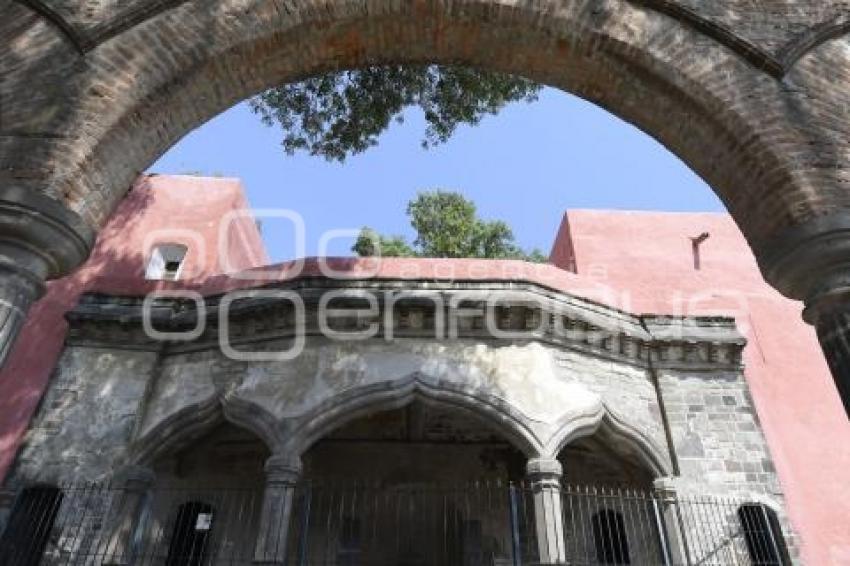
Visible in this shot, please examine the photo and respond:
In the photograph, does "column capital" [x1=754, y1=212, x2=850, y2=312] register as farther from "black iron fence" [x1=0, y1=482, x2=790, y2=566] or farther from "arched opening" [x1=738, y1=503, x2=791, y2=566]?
"arched opening" [x1=738, y1=503, x2=791, y2=566]

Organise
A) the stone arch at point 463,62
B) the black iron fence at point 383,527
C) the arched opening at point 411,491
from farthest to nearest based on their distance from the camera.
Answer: the arched opening at point 411,491 < the black iron fence at point 383,527 < the stone arch at point 463,62

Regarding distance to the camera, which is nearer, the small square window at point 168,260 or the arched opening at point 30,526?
the arched opening at point 30,526

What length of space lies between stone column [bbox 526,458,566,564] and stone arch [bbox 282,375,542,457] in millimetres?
226

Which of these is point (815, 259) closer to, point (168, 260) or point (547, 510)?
point (547, 510)

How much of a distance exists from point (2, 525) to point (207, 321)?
3.33 metres

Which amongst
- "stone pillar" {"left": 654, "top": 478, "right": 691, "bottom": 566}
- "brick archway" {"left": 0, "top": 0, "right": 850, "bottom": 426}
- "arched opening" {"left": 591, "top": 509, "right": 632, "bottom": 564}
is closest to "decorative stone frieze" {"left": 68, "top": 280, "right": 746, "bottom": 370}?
"stone pillar" {"left": 654, "top": 478, "right": 691, "bottom": 566}

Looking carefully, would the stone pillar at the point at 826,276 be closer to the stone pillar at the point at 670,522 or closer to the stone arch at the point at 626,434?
the stone arch at the point at 626,434

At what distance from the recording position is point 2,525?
7293 mm

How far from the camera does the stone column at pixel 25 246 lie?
2.81m

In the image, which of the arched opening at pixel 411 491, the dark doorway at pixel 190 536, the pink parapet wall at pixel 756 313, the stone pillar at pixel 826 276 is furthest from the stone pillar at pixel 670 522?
the dark doorway at pixel 190 536

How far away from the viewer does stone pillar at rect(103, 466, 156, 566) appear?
7066mm

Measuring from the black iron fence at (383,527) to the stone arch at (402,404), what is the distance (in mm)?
562

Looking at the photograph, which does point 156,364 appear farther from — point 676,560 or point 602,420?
point 676,560

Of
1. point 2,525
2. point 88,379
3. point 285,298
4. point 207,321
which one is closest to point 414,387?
point 285,298
